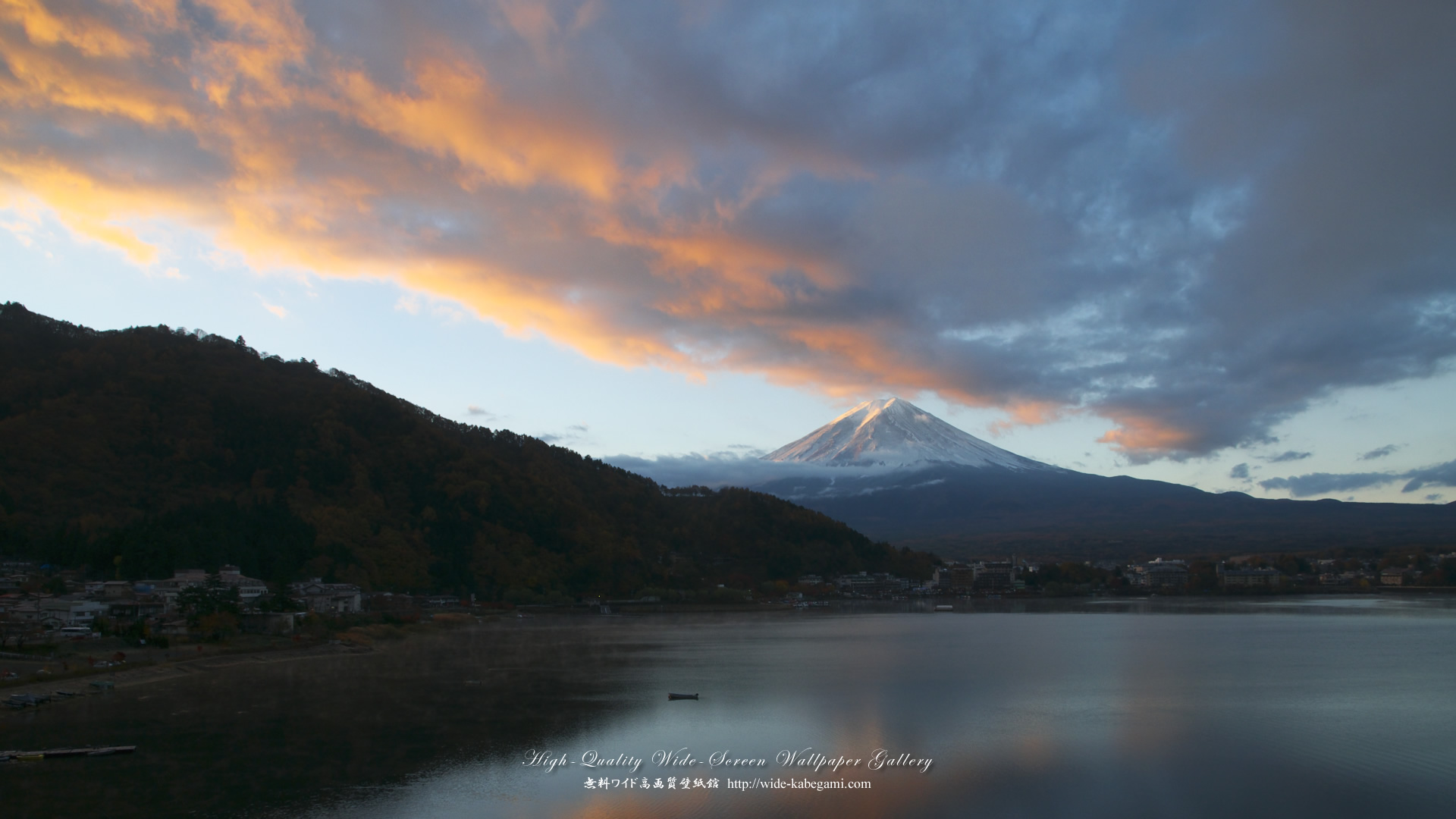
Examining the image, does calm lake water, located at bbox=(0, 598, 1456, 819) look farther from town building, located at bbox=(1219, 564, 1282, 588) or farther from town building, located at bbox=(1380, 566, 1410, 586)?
town building, located at bbox=(1380, 566, 1410, 586)

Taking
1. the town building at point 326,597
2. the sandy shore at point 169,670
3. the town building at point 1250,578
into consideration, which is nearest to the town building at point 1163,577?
the town building at point 1250,578

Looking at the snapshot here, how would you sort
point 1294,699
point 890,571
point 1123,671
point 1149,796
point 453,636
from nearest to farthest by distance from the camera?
1. point 1149,796
2. point 1294,699
3. point 1123,671
4. point 453,636
5. point 890,571

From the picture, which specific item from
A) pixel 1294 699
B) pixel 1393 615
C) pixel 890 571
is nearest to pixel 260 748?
pixel 1294 699

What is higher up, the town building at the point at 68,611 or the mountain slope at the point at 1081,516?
the mountain slope at the point at 1081,516

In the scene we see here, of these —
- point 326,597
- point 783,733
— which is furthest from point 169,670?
point 783,733

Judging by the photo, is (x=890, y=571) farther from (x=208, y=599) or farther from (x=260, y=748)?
(x=260, y=748)

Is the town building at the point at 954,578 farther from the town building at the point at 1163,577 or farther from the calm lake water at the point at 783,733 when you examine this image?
the calm lake water at the point at 783,733

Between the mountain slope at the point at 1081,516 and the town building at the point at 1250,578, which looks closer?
the town building at the point at 1250,578
